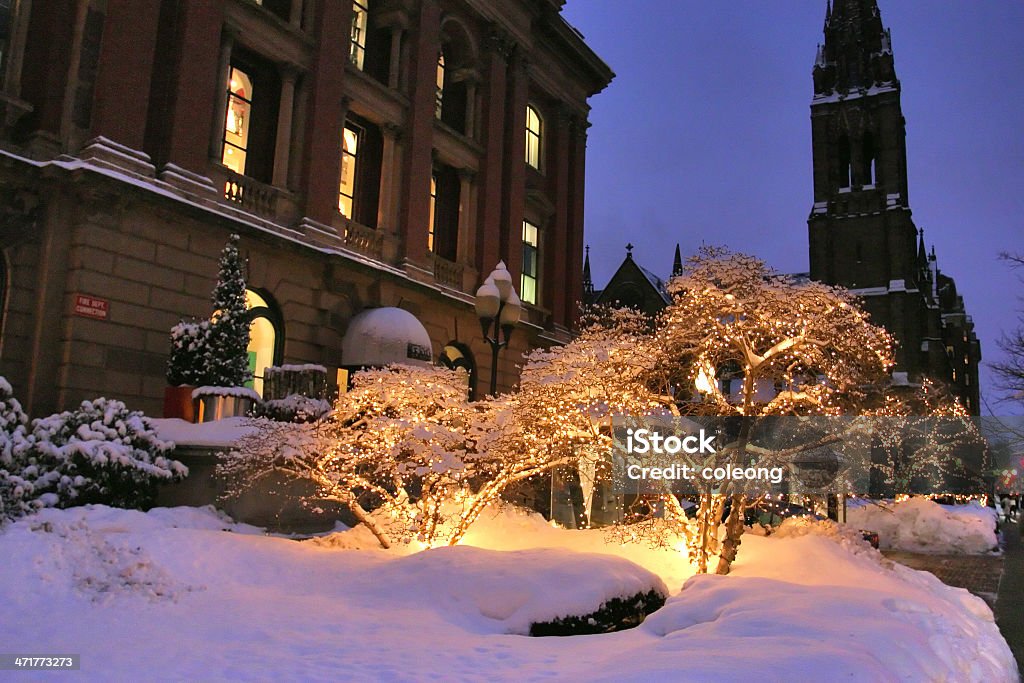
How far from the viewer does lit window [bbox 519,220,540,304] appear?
99.8 ft

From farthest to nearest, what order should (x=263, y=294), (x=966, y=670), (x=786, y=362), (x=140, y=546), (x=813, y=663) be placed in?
(x=263, y=294), (x=786, y=362), (x=140, y=546), (x=966, y=670), (x=813, y=663)

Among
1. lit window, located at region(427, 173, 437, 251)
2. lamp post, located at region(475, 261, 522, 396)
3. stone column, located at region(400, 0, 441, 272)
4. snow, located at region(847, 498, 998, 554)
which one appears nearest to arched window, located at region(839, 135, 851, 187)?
snow, located at region(847, 498, 998, 554)

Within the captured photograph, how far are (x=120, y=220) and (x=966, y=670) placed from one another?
1571cm

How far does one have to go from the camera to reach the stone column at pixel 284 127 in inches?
770

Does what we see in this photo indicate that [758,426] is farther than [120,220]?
No

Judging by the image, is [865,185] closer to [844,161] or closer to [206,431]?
[844,161]

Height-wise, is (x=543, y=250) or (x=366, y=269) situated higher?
(x=543, y=250)

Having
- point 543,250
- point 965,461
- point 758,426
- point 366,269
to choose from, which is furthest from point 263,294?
point 965,461

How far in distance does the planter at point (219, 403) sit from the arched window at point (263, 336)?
4.09m

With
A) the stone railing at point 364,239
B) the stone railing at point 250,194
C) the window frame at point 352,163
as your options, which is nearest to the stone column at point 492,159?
the stone railing at point 364,239

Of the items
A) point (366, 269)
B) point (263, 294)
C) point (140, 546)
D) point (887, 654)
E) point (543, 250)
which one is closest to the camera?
point (887, 654)

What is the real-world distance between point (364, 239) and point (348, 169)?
240cm

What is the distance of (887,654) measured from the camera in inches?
253

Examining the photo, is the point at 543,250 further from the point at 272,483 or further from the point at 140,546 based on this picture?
the point at 140,546
